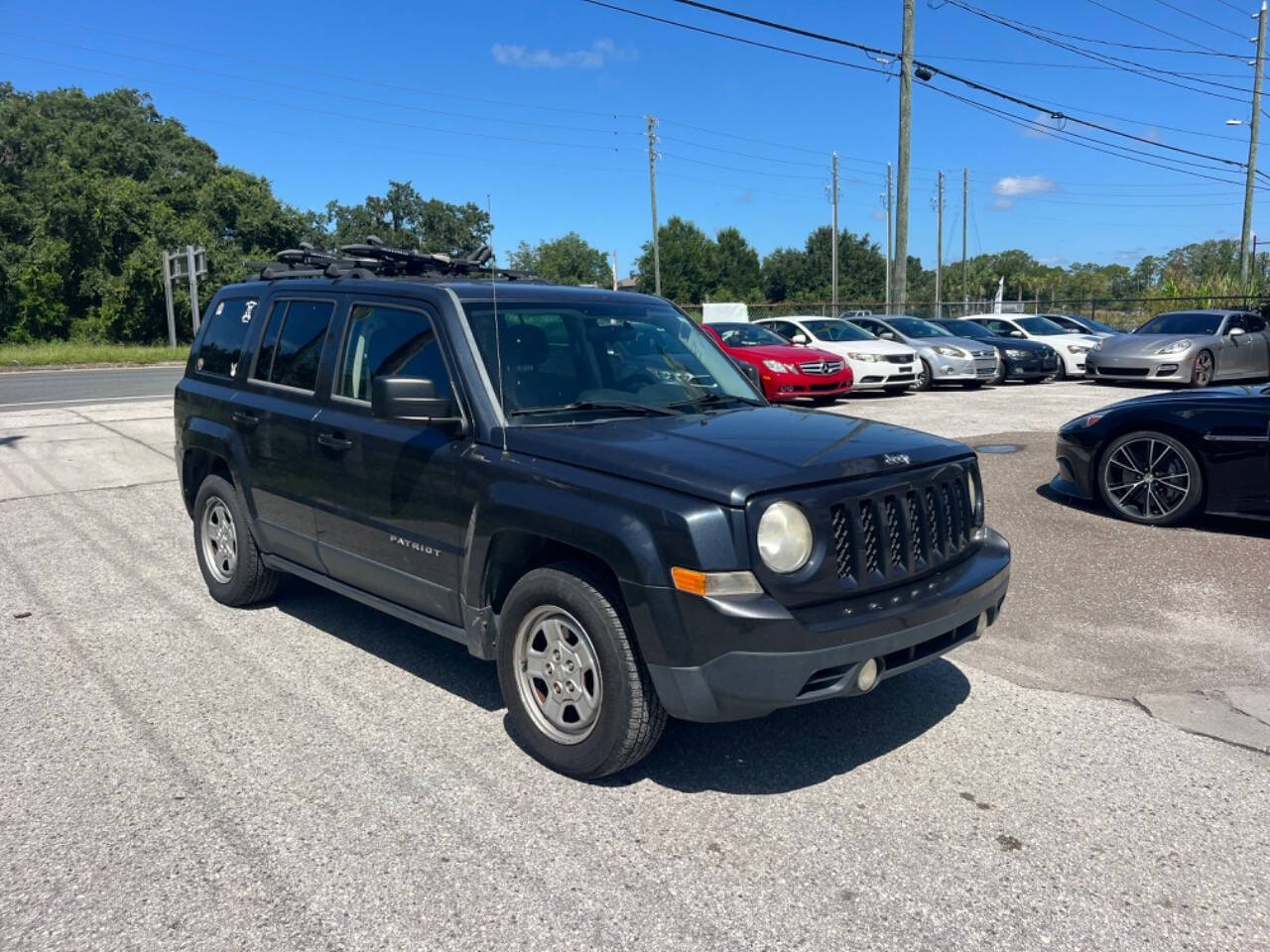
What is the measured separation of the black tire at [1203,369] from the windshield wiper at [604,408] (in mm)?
17259

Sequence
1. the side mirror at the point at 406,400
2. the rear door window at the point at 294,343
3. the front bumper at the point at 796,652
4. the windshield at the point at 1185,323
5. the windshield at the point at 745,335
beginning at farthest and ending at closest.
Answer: the windshield at the point at 1185,323
the windshield at the point at 745,335
the rear door window at the point at 294,343
the side mirror at the point at 406,400
the front bumper at the point at 796,652

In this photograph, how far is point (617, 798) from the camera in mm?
3775

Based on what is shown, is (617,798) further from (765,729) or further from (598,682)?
(765,729)

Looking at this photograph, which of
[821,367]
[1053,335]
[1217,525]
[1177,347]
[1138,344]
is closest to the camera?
[1217,525]

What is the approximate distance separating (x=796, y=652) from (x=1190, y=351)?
18.1 meters

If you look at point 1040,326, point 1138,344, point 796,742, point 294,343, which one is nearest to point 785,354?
point 1138,344

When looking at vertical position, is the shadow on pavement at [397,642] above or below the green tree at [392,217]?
below

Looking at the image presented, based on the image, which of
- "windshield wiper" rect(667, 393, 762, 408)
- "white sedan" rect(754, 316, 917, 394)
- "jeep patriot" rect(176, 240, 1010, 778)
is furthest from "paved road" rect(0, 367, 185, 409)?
"windshield wiper" rect(667, 393, 762, 408)

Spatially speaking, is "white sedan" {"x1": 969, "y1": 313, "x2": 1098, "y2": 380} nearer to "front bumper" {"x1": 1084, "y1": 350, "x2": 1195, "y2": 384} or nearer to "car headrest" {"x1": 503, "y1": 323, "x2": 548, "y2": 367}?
"front bumper" {"x1": 1084, "y1": 350, "x2": 1195, "y2": 384}

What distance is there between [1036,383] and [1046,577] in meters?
16.3

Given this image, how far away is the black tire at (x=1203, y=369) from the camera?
1858cm

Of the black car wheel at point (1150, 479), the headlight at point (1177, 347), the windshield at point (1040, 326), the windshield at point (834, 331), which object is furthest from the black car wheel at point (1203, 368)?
the black car wheel at point (1150, 479)

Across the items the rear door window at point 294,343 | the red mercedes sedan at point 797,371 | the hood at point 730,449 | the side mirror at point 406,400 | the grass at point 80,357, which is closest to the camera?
the hood at point 730,449

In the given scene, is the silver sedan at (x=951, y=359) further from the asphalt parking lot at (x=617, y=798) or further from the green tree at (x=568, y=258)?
the green tree at (x=568, y=258)
